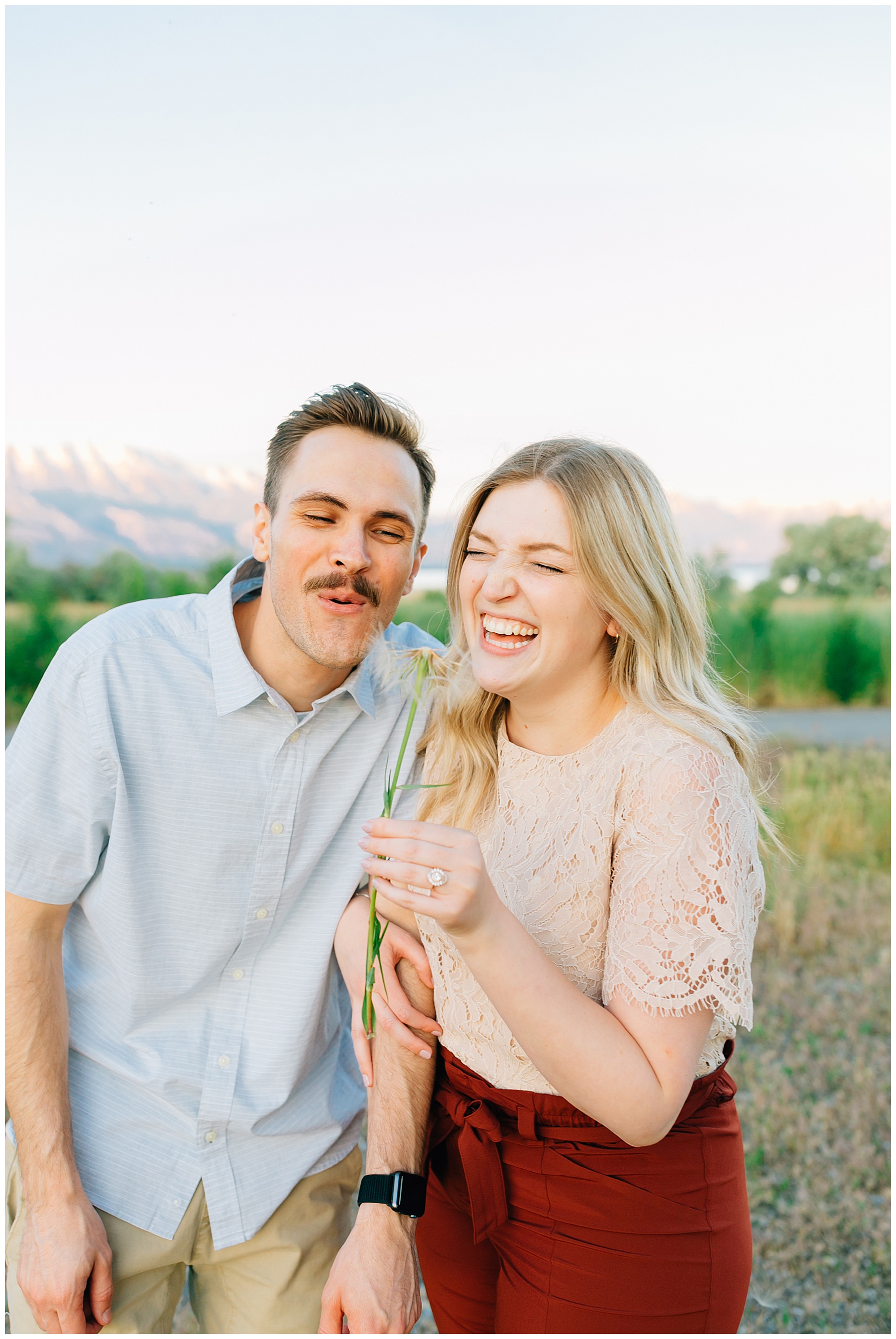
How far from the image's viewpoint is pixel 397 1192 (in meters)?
2.01

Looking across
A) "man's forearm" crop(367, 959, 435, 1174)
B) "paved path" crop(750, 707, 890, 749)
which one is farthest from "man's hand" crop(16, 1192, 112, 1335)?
"paved path" crop(750, 707, 890, 749)

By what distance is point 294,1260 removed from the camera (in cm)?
231

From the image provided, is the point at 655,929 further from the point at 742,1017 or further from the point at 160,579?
the point at 160,579

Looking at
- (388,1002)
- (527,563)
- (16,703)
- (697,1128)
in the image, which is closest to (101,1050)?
(388,1002)

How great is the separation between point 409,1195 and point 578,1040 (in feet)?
2.50

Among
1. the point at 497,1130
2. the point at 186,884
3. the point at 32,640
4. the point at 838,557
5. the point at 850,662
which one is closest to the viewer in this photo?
the point at 497,1130

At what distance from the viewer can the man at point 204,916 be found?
216 cm

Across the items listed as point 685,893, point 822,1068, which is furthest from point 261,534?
point 822,1068

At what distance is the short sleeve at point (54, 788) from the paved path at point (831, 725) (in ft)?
23.7

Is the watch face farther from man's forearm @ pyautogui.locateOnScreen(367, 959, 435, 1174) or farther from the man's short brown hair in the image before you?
the man's short brown hair

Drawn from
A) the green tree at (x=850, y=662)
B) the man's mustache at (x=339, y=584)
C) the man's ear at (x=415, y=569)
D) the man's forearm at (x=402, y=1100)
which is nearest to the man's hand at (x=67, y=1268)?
the man's forearm at (x=402, y=1100)

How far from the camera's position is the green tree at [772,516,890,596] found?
10.2 meters

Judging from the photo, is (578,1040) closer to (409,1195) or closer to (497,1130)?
(497,1130)

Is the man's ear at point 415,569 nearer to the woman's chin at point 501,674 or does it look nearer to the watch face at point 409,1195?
the woman's chin at point 501,674
